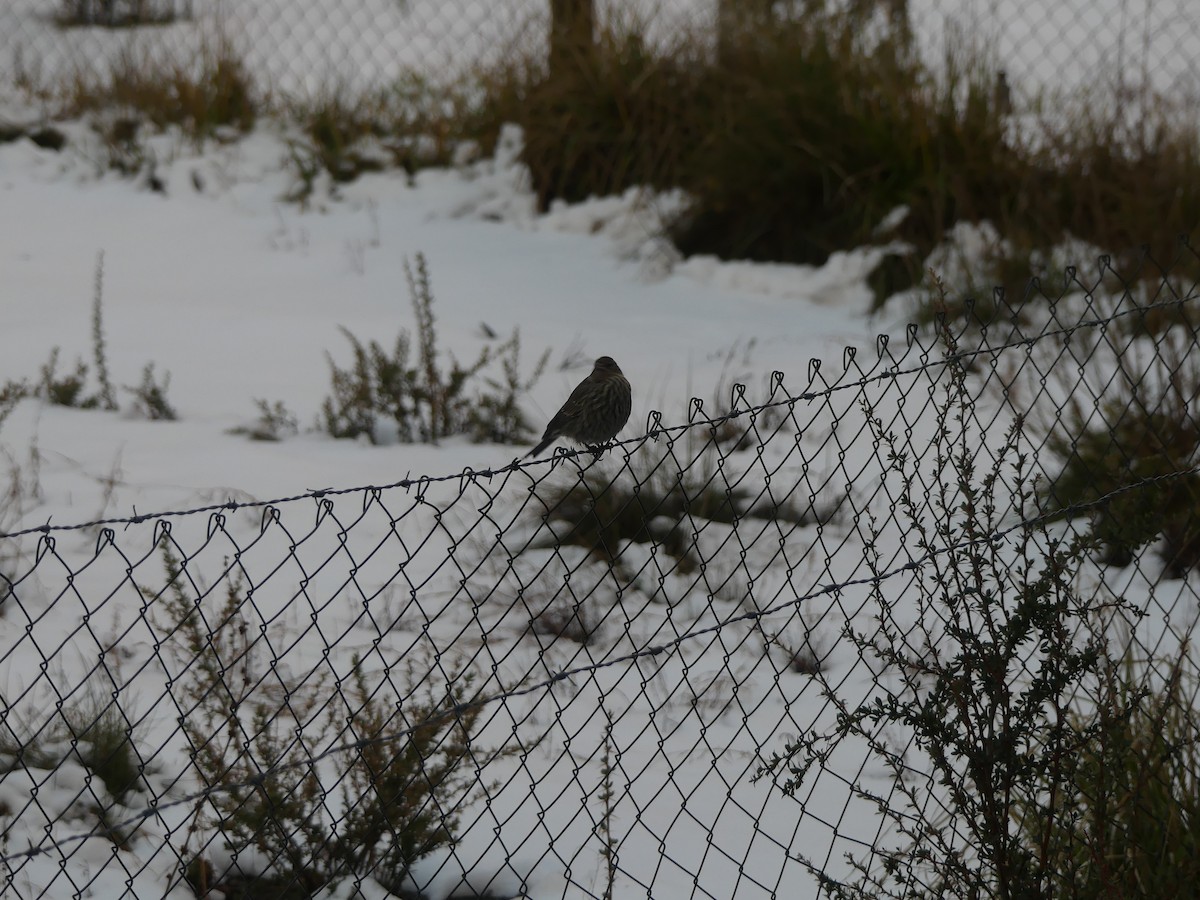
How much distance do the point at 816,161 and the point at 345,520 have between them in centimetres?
362

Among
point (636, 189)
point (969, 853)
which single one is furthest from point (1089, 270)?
point (969, 853)

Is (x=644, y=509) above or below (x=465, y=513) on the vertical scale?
above

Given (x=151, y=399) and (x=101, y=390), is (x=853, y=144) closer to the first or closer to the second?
(x=151, y=399)

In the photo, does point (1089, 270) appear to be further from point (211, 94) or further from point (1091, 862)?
point (211, 94)

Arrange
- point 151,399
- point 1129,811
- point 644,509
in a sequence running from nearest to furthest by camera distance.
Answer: point 1129,811
point 644,509
point 151,399

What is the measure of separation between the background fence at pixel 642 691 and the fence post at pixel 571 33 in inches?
132

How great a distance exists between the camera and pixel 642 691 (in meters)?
2.43

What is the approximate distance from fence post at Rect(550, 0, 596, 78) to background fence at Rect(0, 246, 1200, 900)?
3347mm

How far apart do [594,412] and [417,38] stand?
7.23 metres

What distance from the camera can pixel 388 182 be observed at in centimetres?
791

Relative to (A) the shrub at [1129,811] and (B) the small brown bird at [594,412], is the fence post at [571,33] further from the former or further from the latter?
(A) the shrub at [1129,811]

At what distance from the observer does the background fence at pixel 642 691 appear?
7.54 feet

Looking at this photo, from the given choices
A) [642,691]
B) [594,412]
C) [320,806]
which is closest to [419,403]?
[594,412]

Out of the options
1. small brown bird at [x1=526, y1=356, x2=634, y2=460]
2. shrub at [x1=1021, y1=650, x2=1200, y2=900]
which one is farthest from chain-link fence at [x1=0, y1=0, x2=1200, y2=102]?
shrub at [x1=1021, y1=650, x2=1200, y2=900]
